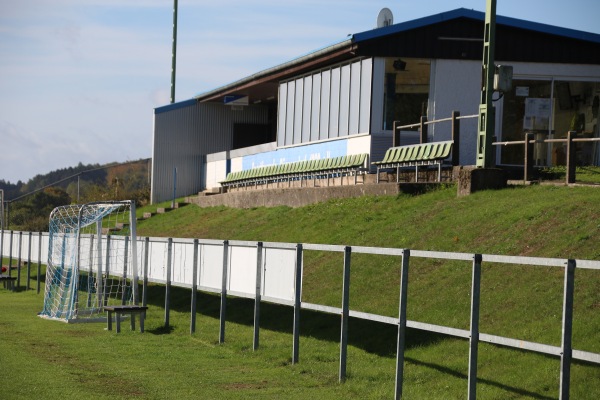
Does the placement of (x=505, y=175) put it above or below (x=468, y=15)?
below

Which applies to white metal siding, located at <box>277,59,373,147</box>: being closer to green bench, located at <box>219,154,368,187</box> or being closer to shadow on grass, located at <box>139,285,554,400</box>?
green bench, located at <box>219,154,368,187</box>

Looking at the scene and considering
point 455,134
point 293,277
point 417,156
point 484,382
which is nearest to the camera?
point 484,382

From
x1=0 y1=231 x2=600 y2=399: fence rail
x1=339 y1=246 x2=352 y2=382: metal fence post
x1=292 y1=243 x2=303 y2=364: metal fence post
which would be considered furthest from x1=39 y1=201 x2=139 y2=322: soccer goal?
x1=339 y1=246 x2=352 y2=382: metal fence post

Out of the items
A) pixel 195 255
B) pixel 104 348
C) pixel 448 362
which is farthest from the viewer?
pixel 195 255

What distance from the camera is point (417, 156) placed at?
90.8 ft

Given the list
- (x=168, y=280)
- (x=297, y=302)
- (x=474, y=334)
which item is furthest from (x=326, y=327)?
(x=474, y=334)

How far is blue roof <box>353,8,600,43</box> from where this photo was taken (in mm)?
32375

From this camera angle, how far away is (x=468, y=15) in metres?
32.9

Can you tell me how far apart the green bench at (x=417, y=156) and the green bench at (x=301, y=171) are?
71.8 inches

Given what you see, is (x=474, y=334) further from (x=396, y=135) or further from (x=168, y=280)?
(x=396, y=135)

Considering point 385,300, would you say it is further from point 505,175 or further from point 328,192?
point 328,192

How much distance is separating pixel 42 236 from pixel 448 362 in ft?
68.2

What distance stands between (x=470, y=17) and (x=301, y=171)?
743 cm

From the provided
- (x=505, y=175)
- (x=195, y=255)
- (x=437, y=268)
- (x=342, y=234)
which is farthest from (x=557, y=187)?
(x=195, y=255)
